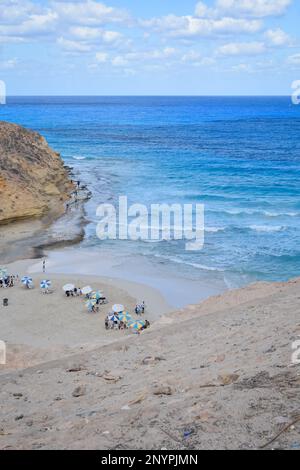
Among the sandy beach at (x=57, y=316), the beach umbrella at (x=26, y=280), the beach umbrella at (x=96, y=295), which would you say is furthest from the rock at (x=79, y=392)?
the beach umbrella at (x=26, y=280)

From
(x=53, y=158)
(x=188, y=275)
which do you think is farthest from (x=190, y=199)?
(x=188, y=275)

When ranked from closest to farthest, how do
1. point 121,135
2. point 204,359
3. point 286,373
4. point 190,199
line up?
point 286,373 → point 204,359 → point 190,199 → point 121,135

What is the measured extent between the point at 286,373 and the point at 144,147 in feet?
252

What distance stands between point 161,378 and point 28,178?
1388 inches

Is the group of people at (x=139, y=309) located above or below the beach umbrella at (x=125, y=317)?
below

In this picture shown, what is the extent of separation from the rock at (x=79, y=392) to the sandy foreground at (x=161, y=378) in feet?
0.16

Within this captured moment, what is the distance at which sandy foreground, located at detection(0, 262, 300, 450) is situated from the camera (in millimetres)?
10156

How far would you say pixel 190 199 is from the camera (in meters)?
49.4

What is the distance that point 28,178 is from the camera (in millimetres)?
46719

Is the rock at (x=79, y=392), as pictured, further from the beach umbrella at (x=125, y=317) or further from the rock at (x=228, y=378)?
the beach umbrella at (x=125, y=317)

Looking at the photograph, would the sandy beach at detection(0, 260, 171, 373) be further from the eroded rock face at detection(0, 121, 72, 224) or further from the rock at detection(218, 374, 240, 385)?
the eroded rock face at detection(0, 121, 72, 224)

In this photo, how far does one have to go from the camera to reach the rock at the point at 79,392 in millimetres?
14348

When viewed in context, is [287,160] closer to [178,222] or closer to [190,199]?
[190,199]

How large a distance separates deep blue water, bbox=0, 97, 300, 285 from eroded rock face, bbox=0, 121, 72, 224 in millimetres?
3588
